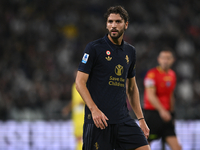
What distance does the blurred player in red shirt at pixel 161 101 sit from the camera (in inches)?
225

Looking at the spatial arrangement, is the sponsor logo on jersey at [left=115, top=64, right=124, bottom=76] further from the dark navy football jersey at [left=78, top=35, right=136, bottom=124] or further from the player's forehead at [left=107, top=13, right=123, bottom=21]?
the player's forehead at [left=107, top=13, right=123, bottom=21]

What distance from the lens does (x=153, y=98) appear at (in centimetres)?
557

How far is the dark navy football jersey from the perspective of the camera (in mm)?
3277

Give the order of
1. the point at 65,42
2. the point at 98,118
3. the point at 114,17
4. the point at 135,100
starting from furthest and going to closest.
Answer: the point at 65,42 → the point at 135,100 → the point at 114,17 → the point at 98,118

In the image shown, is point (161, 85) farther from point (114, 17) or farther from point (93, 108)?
point (93, 108)

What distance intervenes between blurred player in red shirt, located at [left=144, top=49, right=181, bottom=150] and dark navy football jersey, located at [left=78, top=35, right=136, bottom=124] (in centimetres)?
236

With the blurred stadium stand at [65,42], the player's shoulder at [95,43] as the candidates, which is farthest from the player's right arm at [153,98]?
the blurred stadium stand at [65,42]

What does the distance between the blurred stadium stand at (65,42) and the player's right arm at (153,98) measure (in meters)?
4.38

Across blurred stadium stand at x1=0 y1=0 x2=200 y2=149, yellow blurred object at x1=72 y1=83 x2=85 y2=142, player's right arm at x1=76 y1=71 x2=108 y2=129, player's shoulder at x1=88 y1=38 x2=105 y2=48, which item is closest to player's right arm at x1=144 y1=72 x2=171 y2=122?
yellow blurred object at x1=72 y1=83 x2=85 y2=142

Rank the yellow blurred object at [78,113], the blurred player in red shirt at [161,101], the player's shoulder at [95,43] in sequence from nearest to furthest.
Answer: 1. the player's shoulder at [95,43]
2. the blurred player in red shirt at [161,101]
3. the yellow blurred object at [78,113]

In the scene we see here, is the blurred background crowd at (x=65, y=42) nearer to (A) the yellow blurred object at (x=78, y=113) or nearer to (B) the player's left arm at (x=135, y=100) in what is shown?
(A) the yellow blurred object at (x=78, y=113)

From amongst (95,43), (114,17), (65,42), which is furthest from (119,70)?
(65,42)

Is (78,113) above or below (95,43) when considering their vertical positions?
below

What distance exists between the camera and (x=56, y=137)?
821 cm
